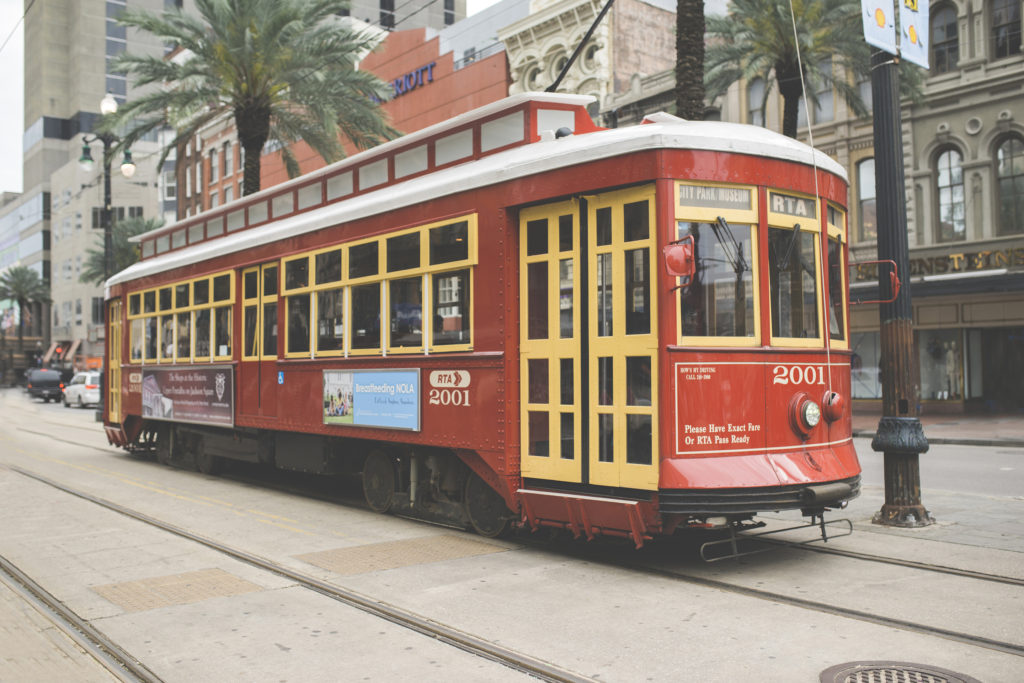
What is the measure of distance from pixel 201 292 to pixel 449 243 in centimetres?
641

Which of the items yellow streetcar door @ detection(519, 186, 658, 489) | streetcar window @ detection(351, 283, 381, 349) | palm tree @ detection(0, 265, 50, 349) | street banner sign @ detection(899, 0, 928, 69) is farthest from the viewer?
palm tree @ detection(0, 265, 50, 349)

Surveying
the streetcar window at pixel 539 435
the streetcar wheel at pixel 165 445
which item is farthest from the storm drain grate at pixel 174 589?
the streetcar wheel at pixel 165 445

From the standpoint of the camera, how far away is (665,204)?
22.4 ft

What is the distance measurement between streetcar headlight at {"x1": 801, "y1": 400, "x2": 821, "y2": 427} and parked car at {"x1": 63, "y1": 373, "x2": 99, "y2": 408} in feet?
135

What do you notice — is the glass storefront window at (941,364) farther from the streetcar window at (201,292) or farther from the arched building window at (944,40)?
the streetcar window at (201,292)

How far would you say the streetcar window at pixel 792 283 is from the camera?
23.6ft

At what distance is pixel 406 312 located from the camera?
9133 mm

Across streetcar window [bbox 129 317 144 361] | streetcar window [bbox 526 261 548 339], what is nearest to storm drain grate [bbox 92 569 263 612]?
streetcar window [bbox 526 261 548 339]

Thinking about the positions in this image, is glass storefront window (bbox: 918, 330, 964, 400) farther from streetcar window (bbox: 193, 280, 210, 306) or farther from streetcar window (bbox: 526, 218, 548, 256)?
streetcar window (bbox: 526, 218, 548, 256)

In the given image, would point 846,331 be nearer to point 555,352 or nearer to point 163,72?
point 555,352

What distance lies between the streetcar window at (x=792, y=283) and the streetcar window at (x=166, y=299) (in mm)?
10495

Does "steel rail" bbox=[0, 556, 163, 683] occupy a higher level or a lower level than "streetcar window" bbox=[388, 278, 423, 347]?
lower

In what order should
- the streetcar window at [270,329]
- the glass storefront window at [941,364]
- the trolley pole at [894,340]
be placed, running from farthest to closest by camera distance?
1. the glass storefront window at [941,364]
2. the streetcar window at [270,329]
3. the trolley pole at [894,340]

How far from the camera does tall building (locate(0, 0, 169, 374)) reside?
81.7 metres
